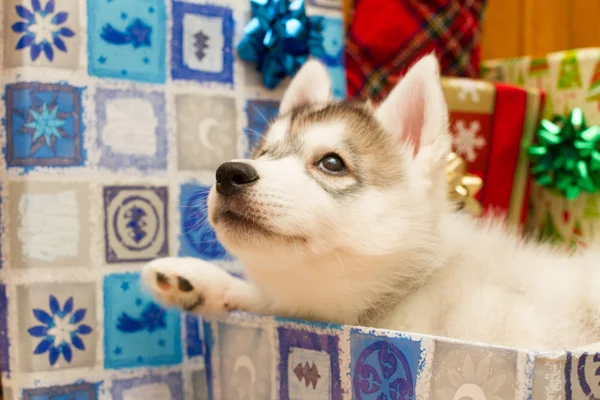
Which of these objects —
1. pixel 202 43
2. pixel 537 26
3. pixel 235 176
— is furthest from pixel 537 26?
pixel 235 176

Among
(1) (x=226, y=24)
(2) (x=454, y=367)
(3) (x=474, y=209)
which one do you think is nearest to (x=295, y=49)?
(1) (x=226, y=24)

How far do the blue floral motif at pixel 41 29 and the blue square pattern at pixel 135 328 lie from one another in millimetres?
480

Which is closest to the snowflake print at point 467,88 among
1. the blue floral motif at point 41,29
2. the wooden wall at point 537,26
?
the wooden wall at point 537,26

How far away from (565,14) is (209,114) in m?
1.41

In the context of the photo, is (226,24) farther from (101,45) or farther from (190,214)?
(190,214)

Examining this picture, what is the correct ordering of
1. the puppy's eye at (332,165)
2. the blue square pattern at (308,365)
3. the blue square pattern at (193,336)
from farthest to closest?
the blue square pattern at (193,336)
the puppy's eye at (332,165)
the blue square pattern at (308,365)

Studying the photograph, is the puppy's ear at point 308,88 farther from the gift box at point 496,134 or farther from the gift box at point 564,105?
the gift box at point 564,105

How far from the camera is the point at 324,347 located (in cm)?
93

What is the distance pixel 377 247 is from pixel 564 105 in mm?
1013

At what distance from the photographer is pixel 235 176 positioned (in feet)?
3.18

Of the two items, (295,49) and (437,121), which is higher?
(295,49)

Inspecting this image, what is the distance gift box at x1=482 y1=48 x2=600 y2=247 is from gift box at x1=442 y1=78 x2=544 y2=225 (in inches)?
2.4

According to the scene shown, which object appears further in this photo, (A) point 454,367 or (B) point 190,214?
(B) point 190,214

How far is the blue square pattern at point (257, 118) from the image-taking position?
4.78ft
